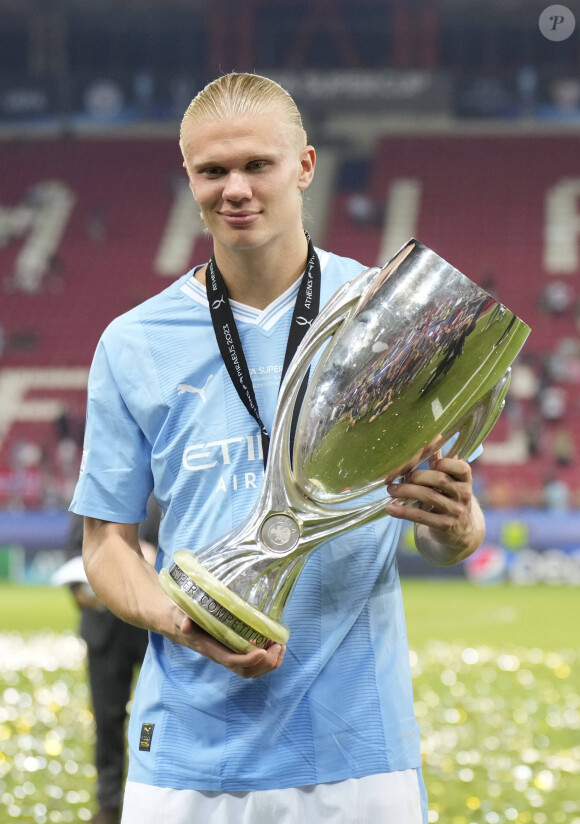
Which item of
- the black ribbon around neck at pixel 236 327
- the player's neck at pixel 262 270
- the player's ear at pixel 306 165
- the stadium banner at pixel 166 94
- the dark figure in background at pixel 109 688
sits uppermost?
the player's ear at pixel 306 165

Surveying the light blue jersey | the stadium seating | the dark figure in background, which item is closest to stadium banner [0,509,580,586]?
Answer: the stadium seating

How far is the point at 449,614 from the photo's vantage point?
1177 centimetres

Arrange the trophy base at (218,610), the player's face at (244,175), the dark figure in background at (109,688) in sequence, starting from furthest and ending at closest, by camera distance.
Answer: the dark figure in background at (109,688) < the player's face at (244,175) < the trophy base at (218,610)

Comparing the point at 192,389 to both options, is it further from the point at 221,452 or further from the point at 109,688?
the point at 109,688

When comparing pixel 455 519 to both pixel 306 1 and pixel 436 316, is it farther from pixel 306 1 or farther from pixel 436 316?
pixel 306 1

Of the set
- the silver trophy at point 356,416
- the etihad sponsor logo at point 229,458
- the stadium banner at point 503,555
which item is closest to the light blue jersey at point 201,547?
the etihad sponsor logo at point 229,458

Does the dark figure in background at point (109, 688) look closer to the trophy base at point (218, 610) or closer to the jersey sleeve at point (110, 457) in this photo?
the jersey sleeve at point (110, 457)

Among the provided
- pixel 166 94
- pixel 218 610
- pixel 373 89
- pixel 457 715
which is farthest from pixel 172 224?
pixel 218 610

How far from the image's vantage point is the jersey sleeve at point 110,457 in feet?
7.04

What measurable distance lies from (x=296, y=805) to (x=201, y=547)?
442 millimetres

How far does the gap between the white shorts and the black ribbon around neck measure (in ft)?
1.78

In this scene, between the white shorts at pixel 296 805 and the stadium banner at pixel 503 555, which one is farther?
the stadium banner at pixel 503 555

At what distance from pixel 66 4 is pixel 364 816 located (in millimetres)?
26897

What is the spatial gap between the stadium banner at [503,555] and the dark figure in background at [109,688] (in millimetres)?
9964
